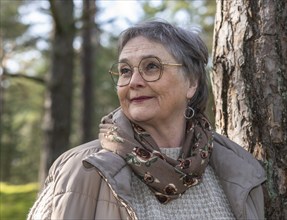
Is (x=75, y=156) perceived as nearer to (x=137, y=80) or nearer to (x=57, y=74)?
(x=137, y=80)

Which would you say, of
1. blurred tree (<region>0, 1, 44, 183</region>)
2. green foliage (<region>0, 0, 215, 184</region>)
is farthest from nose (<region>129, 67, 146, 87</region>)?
blurred tree (<region>0, 1, 44, 183</region>)

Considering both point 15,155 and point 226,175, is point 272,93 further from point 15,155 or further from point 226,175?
point 15,155

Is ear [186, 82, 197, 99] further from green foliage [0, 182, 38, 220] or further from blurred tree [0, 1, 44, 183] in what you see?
blurred tree [0, 1, 44, 183]

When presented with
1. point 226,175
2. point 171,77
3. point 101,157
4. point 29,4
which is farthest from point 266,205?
point 29,4

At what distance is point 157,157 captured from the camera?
2109 mm

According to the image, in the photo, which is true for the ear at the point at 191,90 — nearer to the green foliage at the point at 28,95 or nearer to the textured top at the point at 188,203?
the textured top at the point at 188,203

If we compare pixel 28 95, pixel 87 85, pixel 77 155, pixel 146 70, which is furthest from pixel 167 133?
pixel 28 95

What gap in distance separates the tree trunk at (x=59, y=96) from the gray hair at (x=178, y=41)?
14.9ft

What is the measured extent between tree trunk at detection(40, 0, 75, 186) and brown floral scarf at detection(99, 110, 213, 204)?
15.4 ft

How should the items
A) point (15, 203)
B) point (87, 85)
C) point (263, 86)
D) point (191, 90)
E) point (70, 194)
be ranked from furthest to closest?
1. point (87, 85)
2. point (15, 203)
3. point (263, 86)
4. point (191, 90)
5. point (70, 194)

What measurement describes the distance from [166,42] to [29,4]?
8.57m

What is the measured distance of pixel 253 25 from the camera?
2.71 metres

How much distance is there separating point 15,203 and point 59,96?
2.67 metres

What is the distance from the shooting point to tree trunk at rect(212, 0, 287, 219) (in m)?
2.65
